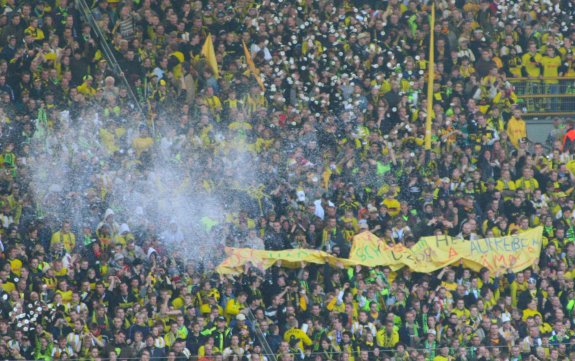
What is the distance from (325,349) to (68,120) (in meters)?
5.35

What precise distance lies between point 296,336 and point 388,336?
1.34 m

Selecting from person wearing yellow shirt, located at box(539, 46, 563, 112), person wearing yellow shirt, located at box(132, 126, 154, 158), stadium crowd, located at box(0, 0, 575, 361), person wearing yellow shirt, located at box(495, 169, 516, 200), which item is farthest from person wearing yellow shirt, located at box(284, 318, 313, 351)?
person wearing yellow shirt, located at box(539, 46, 563, 112)

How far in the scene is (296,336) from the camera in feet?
75.3

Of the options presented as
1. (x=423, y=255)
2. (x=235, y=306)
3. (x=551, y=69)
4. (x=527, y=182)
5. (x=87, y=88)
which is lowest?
(x=423, y=255)

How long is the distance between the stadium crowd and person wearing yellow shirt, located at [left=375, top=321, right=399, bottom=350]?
0.02 metres

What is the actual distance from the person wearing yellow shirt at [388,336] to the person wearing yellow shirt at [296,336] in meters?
1.02

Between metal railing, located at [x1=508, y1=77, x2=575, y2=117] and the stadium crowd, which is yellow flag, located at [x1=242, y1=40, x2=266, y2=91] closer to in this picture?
the stadium crowd

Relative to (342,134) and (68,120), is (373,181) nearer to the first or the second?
(342,134)

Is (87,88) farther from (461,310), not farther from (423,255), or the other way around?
(461,310)

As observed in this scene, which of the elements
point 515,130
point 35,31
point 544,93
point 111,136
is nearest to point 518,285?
point 515,130

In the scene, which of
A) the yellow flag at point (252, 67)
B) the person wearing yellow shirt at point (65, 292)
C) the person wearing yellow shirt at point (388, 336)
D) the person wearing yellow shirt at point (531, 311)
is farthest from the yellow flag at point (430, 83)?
the person wearing yellow shirt at point (65, 292)

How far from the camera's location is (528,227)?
86.1 feet

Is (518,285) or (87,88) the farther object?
(87,88)

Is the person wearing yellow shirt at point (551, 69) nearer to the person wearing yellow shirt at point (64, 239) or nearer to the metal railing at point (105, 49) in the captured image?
the metal railing at point (105, 49)
